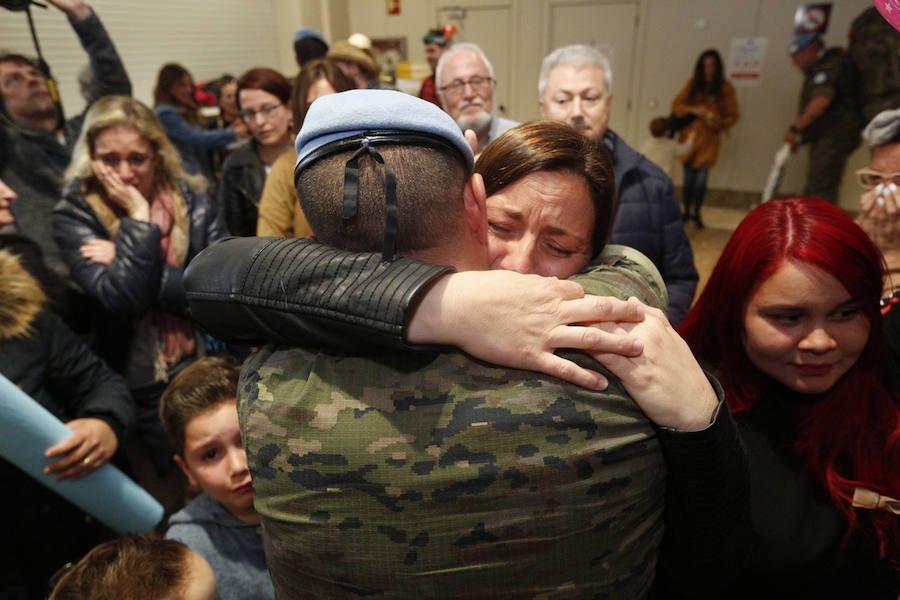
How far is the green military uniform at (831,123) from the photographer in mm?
5082

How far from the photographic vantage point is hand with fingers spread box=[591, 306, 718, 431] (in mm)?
698

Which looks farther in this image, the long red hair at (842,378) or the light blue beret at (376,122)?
the long red hair at (842,378)

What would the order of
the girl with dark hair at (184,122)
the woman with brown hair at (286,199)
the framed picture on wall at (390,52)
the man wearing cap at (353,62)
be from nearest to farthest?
the woman with brown hair at (286,199)
the man wearing cap at (353,62)
the girl with dark hair at (184,122)
the framed picture on wall at (390,52)

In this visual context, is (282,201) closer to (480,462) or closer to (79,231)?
(79,231)

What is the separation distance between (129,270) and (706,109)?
597cm

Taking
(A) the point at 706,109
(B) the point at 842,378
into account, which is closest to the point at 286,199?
(B) the point at 842,378

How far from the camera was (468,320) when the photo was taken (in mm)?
667

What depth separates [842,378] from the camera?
1207 mm

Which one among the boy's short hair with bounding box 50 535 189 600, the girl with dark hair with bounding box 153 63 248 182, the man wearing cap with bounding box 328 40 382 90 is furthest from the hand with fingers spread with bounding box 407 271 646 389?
the girl with dark hair with bounding box 153 63 248 182

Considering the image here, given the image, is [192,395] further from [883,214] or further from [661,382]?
[883,214]

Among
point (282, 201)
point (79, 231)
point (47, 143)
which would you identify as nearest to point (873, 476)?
point (282, 201)

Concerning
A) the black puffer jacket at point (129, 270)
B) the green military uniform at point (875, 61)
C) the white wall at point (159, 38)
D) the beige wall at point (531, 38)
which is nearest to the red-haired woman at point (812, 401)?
the black puffer jacket at point (129, 270)

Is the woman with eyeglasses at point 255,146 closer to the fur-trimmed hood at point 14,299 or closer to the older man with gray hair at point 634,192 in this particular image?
the fur-trimmed hood at point 14,299

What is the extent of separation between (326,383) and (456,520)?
9.4 inches
